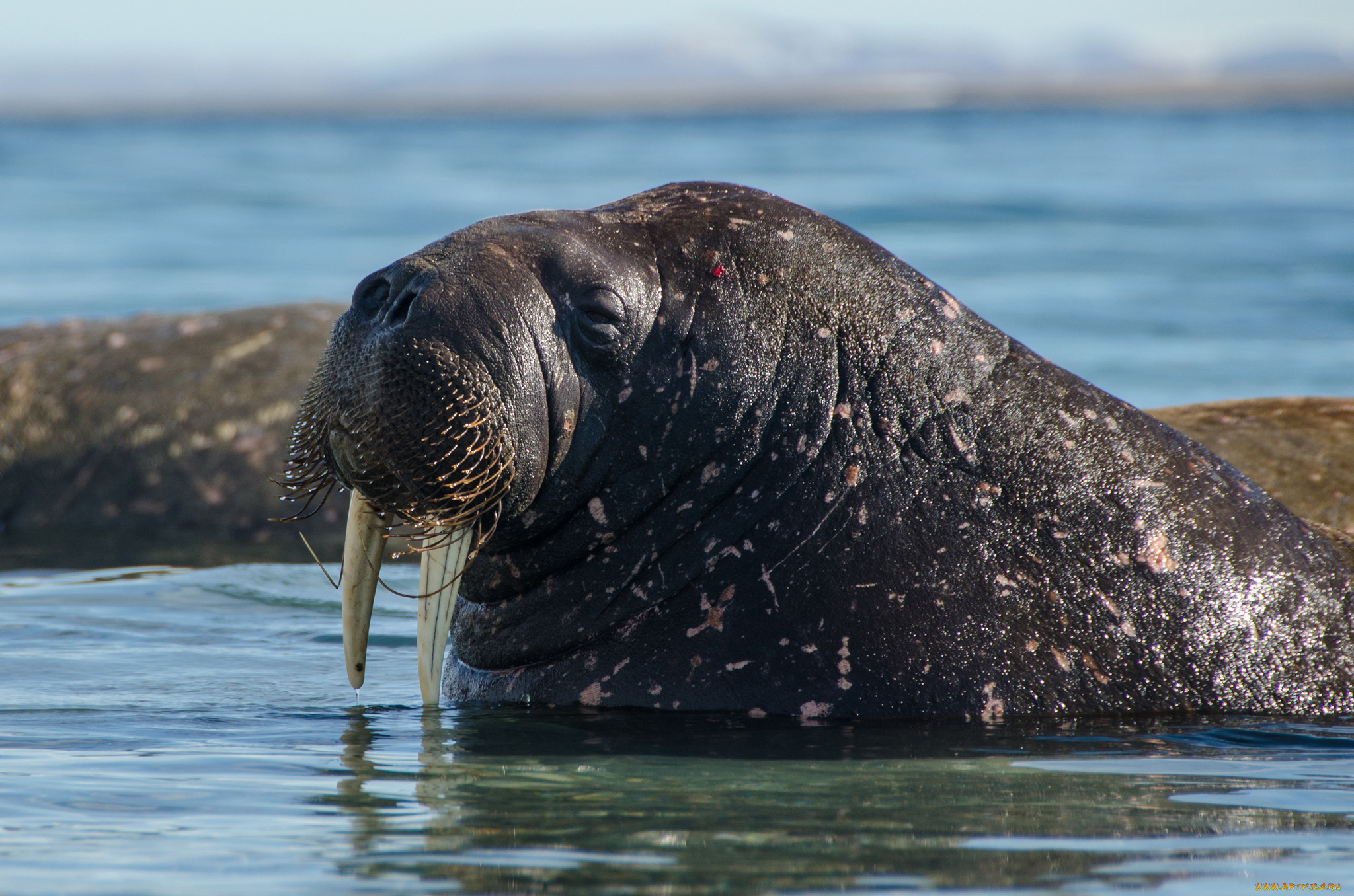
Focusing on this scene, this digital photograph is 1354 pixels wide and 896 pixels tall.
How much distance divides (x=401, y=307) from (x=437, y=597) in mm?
829

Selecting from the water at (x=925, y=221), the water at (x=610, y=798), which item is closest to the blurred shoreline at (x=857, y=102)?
the water at (x=925, y=221)

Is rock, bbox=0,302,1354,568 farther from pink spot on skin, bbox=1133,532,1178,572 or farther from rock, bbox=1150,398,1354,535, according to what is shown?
pink spot on skin, bbox=1133,532,1178,572

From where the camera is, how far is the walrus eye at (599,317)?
15.5 ft

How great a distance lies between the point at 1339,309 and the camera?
698 inches

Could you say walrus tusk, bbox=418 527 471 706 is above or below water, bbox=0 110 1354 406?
below

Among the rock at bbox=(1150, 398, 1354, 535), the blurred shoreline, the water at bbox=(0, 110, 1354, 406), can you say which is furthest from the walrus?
the blurred shoreline

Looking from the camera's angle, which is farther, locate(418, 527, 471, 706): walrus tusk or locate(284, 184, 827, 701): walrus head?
locate(418, 527, 471, 706): walrus tusk

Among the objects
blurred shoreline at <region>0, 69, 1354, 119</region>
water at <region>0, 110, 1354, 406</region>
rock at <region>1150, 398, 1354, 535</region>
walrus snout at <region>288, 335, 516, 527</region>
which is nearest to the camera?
walrus snout at <region>288, 335, 516, 527</region>

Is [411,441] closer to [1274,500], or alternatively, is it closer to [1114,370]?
[1274,500]

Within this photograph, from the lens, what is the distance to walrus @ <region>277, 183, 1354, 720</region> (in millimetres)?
4723

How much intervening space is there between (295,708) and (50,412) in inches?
206

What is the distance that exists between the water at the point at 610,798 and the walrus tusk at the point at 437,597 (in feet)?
0.52

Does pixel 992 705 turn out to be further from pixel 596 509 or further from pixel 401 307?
pixel 401 307

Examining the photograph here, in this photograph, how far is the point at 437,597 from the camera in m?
4.86
